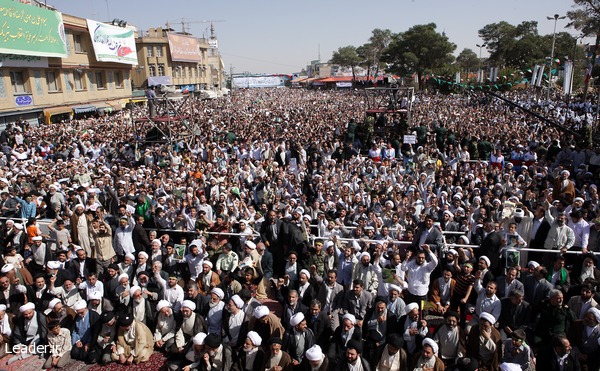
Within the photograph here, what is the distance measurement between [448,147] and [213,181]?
714 cm

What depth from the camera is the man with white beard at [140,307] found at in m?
5.38

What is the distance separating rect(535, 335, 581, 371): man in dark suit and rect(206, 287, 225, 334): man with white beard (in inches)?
142

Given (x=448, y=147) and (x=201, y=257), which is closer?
(x=201, y=257)

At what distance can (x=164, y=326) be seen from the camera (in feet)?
17.6

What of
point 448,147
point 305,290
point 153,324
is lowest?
point 153,324

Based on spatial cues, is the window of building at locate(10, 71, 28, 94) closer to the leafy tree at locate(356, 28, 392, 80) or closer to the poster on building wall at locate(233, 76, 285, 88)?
the leafy tree at locate(356, 28, 392, 80)

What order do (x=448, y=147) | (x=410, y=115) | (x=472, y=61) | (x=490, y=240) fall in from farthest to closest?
(x=472, y=61)
(x=410, y=115)
(x=448, y=147)
(x=490, y=240)

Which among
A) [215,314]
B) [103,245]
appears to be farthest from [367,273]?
[103,245]

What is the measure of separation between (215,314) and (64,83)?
26420 mm

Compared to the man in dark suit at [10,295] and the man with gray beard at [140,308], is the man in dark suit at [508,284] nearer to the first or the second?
the man with gray beard at [140,308]

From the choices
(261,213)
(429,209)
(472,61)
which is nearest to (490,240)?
(429,209)

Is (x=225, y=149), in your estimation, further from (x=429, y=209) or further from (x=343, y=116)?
(x=343, y=116)

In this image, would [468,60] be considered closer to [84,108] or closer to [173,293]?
[84,108]

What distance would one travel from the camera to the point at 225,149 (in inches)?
563
